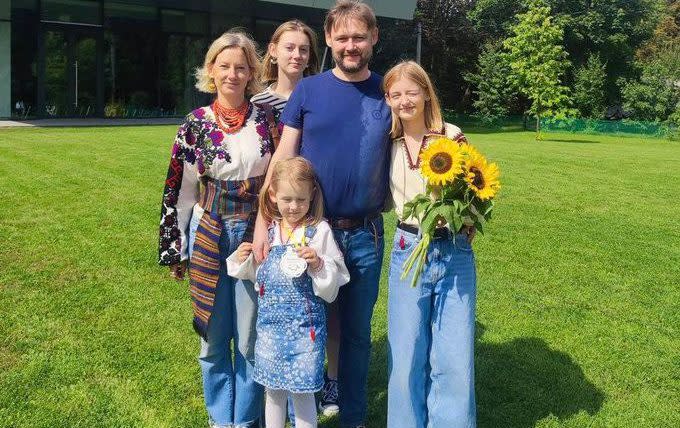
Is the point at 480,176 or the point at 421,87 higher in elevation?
the point at 421,87

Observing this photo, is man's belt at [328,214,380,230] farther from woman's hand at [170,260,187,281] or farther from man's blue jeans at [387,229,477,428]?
woman's hand at [170,260,187,281]

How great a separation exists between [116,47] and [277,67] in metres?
20.7

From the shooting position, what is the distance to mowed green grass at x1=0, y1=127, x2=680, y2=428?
12.7 feet

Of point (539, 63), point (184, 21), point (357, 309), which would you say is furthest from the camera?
point (539, 63)

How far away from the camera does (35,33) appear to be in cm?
2089

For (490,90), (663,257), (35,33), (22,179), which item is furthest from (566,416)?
(490,90)

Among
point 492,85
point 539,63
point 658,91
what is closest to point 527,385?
point 539,63

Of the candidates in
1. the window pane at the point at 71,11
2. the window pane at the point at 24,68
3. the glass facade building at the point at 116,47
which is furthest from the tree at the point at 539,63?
the window pane at the point at 24,68

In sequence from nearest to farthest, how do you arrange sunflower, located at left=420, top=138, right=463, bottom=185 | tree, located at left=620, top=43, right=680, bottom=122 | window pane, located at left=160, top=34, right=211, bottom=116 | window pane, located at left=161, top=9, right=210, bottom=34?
sunflower, located at left=420, top=138, right=463, bottom=185 → window pane, located at left=161, top=9, right=210, bottom=34 → window pane, located at left=160, top=34, right=211, bottom=116 → tree, located at left=620, top=43, right=680, bottom=122

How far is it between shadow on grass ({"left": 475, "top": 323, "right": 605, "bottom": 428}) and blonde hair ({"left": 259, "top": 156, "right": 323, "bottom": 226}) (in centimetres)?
160

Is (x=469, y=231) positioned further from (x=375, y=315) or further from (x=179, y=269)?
(x=375, y=315)

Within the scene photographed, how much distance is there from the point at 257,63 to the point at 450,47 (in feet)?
116

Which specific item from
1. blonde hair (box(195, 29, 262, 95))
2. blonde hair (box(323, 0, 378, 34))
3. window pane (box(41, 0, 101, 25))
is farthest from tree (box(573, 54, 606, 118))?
blonde hair (box(195, 29, 262, 95))

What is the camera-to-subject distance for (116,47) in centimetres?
2289
